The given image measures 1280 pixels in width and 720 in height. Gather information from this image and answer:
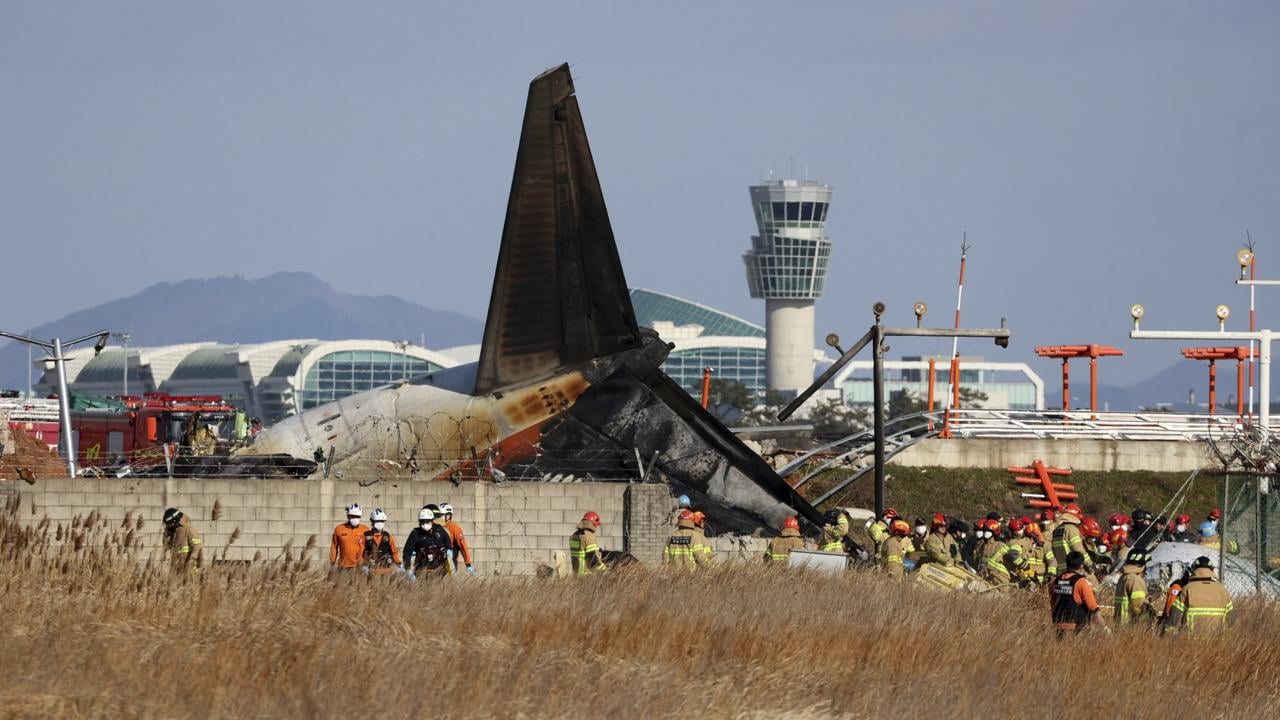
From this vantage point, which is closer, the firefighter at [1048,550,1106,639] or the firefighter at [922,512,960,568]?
the firefighter at [1048,550,1106,639]

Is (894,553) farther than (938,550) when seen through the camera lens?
No

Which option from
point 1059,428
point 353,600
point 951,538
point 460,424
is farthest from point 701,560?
point 1059,428

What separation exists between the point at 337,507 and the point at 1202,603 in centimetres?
1586

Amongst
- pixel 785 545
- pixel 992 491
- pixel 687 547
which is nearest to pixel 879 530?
pixel 785 545

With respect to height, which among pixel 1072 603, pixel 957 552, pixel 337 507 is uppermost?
pixel 337 507

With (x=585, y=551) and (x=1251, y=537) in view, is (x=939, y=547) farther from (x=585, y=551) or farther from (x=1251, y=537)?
(x=585, y=551)

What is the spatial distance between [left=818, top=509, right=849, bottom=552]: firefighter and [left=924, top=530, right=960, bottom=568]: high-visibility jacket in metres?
1.48

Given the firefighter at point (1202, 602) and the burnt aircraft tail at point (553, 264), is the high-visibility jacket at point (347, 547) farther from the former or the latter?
the burnt aircraft tail at point (553, 264)

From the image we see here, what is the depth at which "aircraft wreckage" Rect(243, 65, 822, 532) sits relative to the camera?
113 ft

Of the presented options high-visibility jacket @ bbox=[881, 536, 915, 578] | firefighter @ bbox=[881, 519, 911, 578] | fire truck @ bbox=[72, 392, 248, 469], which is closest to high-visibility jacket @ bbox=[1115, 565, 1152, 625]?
firefighter @ bbox=[881, 519, 911, 578]

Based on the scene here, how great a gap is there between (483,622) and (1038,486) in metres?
31.3

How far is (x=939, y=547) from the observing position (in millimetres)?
30156

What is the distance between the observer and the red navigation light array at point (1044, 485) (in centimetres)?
4766

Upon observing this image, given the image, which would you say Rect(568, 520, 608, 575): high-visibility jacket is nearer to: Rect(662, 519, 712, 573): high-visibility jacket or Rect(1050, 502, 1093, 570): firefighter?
Rect(662, 519, 712, 573): high-visibility jacket
